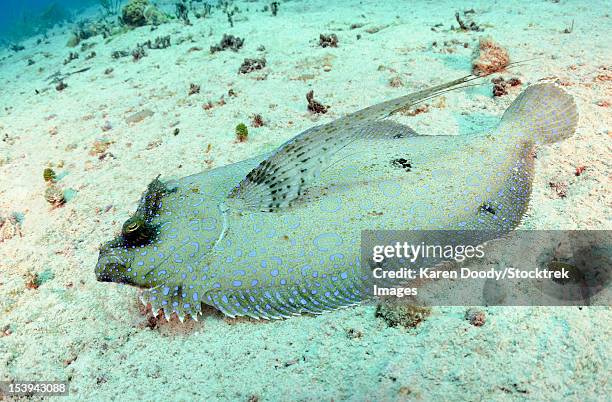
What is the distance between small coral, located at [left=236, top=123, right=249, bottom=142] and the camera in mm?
6332

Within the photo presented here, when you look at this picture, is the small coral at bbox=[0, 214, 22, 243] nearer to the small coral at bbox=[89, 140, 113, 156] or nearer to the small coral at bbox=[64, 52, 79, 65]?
the small coral at bbox=[89, 140, 113, 156]

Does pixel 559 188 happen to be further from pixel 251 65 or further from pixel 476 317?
pixel 251 65

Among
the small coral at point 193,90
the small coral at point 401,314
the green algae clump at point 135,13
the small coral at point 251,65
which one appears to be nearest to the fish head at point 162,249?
the small coral at point 401,314

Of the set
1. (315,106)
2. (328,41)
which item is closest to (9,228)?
(315,106)

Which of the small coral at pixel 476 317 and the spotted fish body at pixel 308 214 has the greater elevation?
the spotted fish body at pixel 308 214

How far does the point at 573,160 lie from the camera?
4797 millimetres

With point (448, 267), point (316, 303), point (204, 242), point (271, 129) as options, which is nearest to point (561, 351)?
point (448, 267)

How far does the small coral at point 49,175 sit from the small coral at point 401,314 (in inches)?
236

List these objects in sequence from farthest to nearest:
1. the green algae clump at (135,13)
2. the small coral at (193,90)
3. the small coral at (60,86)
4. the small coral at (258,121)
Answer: the green algae clump at (135,13) → the small coral at (60,86) → the small coral at (193,90) → the small coral at (258,121)

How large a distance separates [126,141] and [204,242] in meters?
4.97

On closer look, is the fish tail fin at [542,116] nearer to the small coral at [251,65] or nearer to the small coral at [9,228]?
the small coral at [251,65]

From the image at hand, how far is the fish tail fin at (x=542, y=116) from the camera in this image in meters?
4.33

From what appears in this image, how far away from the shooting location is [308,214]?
341 centimetres

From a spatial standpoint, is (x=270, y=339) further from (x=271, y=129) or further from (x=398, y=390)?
(x=271, y=129)
